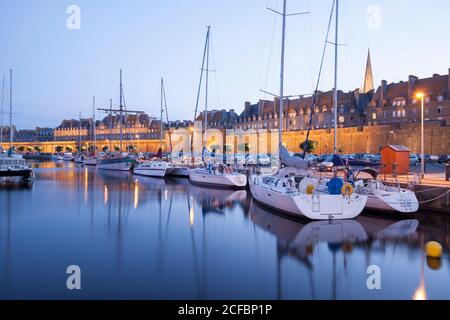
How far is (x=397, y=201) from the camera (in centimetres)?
1498

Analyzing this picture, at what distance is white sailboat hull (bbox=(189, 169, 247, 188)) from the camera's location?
84.1ft

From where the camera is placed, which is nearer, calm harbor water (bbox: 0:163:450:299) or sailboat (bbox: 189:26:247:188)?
calm harbor water (bbox: 0:163:450:299)

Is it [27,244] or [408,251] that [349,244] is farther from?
[27,244]

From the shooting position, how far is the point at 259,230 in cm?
1396

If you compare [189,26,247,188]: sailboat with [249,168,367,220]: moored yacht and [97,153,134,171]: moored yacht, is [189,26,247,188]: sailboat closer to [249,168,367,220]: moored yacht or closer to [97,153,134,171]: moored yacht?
[249,168,367,220]: moored yacht

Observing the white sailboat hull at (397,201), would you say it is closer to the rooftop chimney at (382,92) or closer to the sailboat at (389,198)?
the sailboat at (389,198)

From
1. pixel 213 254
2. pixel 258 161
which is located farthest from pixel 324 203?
pixel 258 161

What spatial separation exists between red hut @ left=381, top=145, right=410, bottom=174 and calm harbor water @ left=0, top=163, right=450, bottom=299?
7568 mm

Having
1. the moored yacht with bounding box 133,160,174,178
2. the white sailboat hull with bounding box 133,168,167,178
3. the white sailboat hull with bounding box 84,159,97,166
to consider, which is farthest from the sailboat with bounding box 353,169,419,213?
the white sailboat hull with bounding box 84,159,97,166

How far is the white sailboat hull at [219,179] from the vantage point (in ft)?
84.1

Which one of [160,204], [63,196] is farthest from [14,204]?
[160,204]

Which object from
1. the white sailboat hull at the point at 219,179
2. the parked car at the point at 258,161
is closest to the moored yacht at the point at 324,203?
the white sailboat hull at the point at 219,179
